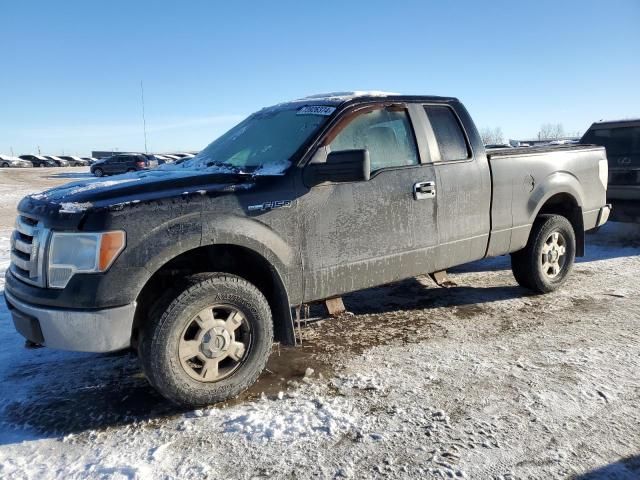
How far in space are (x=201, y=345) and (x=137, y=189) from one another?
103 centimetres

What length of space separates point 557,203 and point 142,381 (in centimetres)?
458

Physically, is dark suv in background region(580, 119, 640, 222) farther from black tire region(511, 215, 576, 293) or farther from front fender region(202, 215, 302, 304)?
front fender region(202, 215, 302, 304)

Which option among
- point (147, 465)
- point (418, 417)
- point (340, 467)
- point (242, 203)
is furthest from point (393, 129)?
point (147, 465)

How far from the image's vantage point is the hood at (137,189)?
277 cm

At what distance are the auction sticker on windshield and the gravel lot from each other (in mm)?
1844

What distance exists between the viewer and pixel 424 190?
3893 mm

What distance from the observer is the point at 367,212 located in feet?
11.8

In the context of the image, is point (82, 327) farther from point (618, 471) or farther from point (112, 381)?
point (618, 471)

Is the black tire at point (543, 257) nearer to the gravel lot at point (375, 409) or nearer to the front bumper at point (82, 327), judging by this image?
the gravel lot at point (375, 409)

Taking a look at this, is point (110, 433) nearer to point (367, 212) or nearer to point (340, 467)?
point (340, 467)

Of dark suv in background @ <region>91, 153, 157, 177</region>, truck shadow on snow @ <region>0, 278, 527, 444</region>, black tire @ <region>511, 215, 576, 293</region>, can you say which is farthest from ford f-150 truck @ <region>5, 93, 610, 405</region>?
dark suv in background @ <region>91, 153, 157, 177</region>

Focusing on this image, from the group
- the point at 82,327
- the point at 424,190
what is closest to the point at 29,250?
the point at 82,327

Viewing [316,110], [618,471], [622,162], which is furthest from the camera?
[622,162]

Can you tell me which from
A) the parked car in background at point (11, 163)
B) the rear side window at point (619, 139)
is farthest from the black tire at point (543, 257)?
the parked car in background at point (11, 163)
